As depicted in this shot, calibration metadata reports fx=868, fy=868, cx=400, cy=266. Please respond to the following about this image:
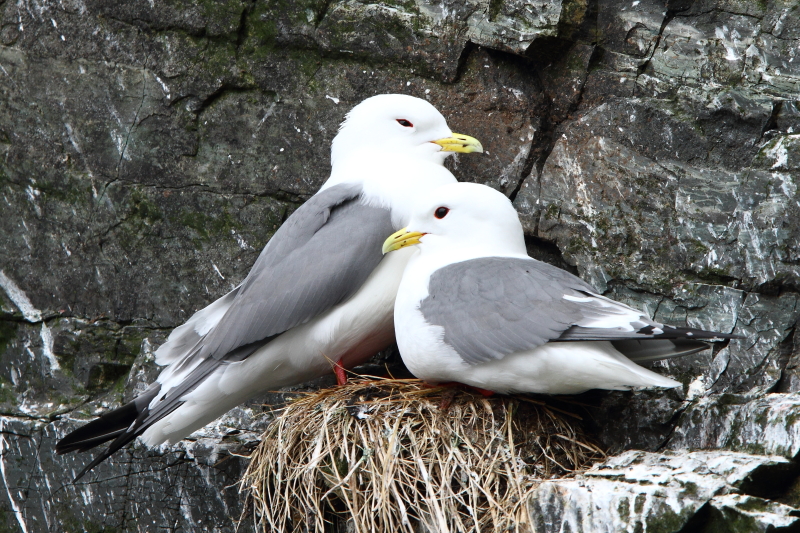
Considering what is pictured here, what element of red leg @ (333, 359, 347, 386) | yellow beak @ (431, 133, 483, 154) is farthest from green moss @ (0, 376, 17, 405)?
yellow beak @ (431, 133, 483, 154)

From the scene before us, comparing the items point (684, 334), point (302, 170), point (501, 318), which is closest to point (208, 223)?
point (302, 170)

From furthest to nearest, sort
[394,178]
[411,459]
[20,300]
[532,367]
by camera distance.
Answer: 1. [20,300]
2. [394,178]
3. [411,459]
4. [532,367]

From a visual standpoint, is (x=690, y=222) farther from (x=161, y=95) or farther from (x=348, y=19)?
(x=161, y=95)

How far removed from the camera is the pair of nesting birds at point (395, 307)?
2.89 meters

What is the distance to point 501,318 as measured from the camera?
2.94 metres

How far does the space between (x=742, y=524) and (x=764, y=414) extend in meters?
0.57

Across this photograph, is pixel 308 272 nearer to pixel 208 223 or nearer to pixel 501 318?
pixel 501 318

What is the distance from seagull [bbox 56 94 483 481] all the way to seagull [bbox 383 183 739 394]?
0.16 meters

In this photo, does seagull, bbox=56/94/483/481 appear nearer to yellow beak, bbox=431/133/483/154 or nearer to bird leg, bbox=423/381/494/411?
yellow beak, bbox=431/133/483/154

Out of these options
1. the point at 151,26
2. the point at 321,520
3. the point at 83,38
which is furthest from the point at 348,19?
the point at 321,520

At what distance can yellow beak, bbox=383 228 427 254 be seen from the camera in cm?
333

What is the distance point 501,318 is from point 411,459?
23.7 inches

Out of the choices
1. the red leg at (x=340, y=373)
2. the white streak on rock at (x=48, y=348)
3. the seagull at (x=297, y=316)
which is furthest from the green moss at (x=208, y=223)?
the red leg at (x=340, y=373)

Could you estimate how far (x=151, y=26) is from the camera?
13.5 ft
